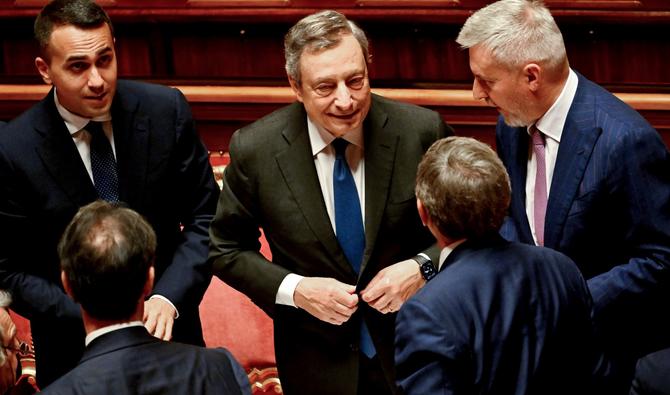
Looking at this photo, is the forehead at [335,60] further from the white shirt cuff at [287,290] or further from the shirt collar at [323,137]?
the white shirt cuff at [287,290]

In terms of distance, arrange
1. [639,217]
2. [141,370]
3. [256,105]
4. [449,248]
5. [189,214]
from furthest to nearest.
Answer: [256,105] → [189,214] → [639,217] → [449,248] → [141,370]

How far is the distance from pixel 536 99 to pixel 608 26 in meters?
1.57

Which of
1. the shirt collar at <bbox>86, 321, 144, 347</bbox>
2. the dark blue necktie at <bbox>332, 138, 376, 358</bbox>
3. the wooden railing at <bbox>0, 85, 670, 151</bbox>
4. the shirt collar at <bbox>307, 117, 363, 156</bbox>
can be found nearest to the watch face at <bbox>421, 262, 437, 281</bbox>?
the dark blue necktie at <bbox>332, 138, 376, 358</bbox>

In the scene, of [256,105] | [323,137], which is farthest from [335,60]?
[256,105]

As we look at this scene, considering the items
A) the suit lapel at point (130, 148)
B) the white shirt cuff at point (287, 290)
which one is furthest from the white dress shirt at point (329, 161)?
the suit lapel at point (130, 148)

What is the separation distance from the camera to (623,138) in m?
1.54

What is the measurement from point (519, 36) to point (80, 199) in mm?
825

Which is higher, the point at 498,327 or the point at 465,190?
the point at 465,190

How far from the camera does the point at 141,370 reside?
1.23m

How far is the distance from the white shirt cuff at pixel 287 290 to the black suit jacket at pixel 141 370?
14.7 inches

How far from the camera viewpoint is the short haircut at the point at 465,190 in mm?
1300

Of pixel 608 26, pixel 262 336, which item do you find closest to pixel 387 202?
pixel 262 336

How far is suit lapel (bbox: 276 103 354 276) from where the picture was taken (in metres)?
1.66

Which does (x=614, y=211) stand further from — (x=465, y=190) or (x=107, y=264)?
(x=107, y=264)
